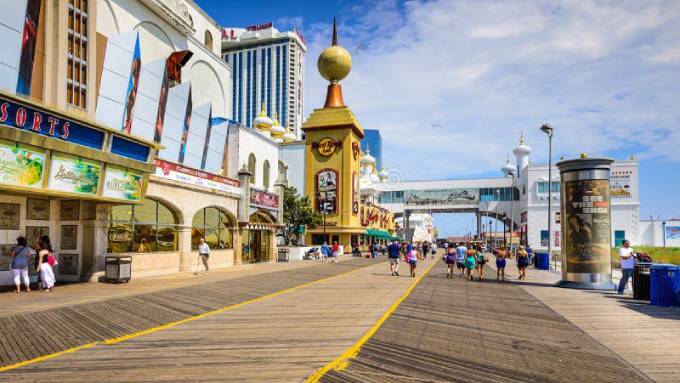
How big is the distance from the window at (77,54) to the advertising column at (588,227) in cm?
1766

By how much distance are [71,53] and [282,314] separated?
39.2 ft

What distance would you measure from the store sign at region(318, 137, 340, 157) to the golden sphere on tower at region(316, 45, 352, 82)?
28.6ft

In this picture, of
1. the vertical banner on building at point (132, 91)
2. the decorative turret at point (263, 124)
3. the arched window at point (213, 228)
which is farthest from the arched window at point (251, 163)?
the decorative turret at point (263, 124)

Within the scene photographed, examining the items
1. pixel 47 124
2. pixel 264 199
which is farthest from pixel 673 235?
pixel 47 124

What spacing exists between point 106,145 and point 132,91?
18.1 feet

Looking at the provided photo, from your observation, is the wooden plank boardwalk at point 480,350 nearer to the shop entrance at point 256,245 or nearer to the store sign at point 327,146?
the shop entrance at point 256,245

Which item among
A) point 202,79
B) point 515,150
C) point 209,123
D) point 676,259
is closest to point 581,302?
point 209,123

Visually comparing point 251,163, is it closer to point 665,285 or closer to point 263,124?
point 263,124

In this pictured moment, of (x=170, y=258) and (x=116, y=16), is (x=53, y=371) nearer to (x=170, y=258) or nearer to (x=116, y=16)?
(x=170, y=258)

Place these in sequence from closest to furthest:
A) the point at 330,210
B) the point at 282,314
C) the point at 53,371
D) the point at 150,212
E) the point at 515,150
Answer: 1. the point at 53,371
2. the point at 282,314
3. the point at 150,212
4. the point at 330,210
5. the point at 515,150

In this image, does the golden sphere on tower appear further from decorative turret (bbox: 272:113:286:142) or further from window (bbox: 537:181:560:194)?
window (bbox: 537:181:560:194)

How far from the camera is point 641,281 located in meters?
14.6

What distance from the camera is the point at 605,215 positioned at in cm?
1802

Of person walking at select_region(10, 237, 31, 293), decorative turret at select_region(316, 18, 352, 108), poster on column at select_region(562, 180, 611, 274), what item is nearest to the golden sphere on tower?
decorative turret at select_region(316, 18, 352, 108)
